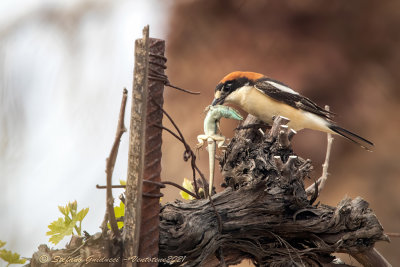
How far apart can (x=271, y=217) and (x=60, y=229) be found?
1.14ft

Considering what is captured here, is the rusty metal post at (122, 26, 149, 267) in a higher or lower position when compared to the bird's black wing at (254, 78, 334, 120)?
lower

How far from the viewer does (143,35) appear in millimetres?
618

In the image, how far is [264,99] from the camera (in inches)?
39.4

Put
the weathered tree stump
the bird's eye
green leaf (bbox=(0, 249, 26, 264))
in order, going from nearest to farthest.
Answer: green leaf (bbox=(0, 249, 26, 264))
the weathered tree stump
the bird's eye

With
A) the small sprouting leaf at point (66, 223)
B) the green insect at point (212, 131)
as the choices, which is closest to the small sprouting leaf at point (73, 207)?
the small sprouting leaf at point (66, 223)

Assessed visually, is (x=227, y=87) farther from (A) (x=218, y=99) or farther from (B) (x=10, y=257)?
(B) (x=10, y=257)

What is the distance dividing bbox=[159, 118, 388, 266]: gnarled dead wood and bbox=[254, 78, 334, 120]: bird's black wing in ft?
0.41

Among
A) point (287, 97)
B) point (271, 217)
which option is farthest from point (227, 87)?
point (271, 217)

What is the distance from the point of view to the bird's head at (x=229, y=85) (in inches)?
38.6

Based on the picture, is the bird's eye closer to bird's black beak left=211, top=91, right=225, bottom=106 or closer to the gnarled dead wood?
bird's black beak left=211, top=91, right=225, bottom=106

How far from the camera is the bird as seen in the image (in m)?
0.99

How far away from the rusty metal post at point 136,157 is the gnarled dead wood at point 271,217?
0.42 ft

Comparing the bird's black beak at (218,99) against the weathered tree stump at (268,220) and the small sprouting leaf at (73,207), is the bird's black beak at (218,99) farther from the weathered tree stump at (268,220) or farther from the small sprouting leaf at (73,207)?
the small sprouting leaf at (73,207)

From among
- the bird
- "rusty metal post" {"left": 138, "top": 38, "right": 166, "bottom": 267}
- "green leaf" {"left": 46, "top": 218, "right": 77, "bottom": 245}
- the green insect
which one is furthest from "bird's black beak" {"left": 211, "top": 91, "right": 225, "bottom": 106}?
"green leaf" {"left": 46, "top": 218, "right": 77, "bottom": 245}
